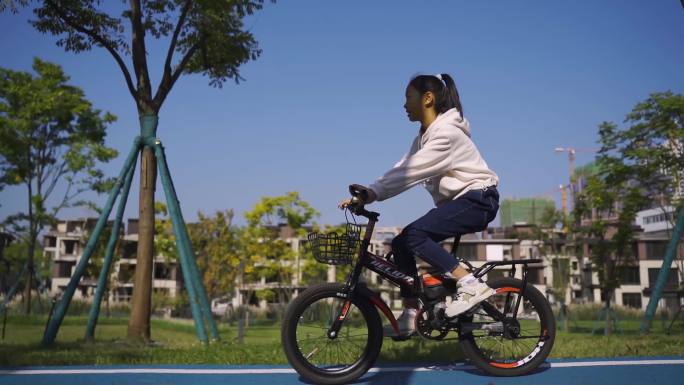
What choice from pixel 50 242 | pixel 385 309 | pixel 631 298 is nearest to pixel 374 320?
pixel 385 309

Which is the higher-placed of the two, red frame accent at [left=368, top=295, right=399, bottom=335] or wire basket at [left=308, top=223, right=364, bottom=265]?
wire basket at [left=308, top=223, right=364, bottom=265]

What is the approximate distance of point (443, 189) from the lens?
12.6ft

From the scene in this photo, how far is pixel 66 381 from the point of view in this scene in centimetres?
362

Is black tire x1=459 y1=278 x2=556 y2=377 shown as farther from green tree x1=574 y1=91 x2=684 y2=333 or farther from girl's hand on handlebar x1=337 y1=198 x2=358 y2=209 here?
green tree x1=574 y1=91 x2=684 y2=333

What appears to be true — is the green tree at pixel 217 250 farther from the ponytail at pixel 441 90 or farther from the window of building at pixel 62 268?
the window of building at pixel 62 268

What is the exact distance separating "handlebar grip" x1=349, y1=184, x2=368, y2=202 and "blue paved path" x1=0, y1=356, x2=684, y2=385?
1.17 metres

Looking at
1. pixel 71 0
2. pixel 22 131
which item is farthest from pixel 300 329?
pixel 22 131

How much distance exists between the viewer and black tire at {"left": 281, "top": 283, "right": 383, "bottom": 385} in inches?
140

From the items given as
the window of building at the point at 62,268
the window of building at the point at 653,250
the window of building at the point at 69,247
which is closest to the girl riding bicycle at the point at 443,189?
the window of building at the point at 653,250

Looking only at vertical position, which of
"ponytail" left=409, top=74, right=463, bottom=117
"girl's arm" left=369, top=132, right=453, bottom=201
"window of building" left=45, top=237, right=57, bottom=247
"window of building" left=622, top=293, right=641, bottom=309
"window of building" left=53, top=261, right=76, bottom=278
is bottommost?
"window of building" left=622, top=293, right=641, bottom=309

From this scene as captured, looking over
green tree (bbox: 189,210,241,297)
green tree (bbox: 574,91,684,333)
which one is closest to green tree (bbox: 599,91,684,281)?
green tree (bbox: 574,91,684,333)

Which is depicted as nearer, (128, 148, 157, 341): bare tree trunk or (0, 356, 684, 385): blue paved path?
(0, 356, 684, 385): blue paved path

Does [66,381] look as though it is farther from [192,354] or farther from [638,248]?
[638,248]

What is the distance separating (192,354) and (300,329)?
85.4 inches
